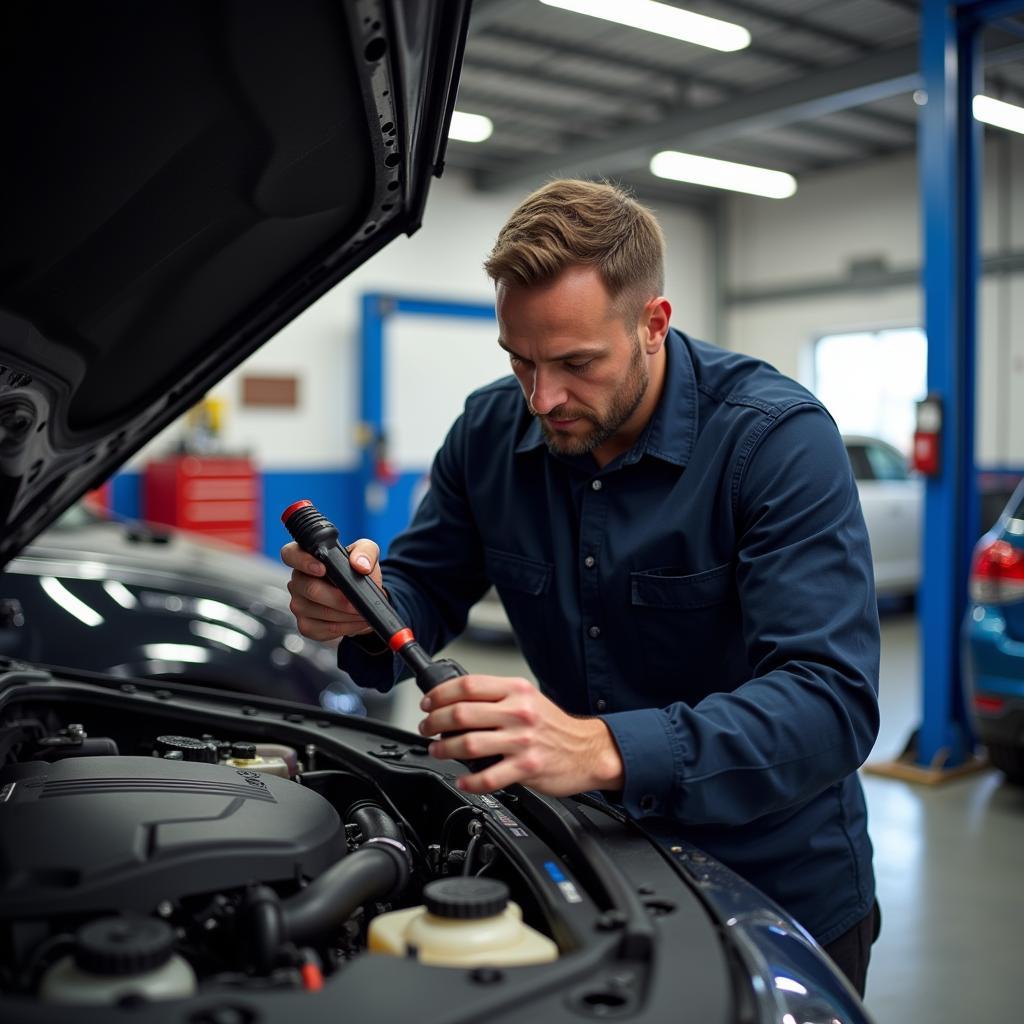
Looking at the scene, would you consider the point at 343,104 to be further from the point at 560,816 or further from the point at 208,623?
the point at 208,623

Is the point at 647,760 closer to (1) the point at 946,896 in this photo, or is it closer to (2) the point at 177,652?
(2) the point at 177,652

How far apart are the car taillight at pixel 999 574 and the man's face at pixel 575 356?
8.68 ft

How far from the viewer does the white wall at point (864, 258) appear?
9.23 meters

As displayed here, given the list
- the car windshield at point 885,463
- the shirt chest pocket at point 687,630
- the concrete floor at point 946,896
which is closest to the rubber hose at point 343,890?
the shirt chest pocket at point 687,630

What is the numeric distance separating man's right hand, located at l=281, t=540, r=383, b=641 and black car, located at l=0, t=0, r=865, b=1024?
0.18 meters

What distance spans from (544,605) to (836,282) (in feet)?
31.4

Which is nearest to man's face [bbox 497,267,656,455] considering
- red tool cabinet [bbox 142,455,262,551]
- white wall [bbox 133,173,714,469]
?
red tool cabinet [bbox 142,455,262,551]

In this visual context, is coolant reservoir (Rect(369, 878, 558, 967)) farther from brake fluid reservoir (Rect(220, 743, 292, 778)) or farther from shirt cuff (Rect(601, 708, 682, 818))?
brake fluid reservoir (Rect(220, 743, 292, 778))

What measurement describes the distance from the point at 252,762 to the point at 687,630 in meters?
0.61

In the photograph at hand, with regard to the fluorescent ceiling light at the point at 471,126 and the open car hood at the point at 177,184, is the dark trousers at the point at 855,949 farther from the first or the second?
the fluorescent ceiling light at the point at 471,126

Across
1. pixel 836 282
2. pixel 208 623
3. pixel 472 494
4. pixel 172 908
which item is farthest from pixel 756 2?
pixel 172 908

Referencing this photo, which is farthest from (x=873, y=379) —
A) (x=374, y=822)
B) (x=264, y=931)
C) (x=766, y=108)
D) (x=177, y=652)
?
(x=264, y=931)

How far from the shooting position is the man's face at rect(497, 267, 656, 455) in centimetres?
142

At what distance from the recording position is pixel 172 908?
1.03m
